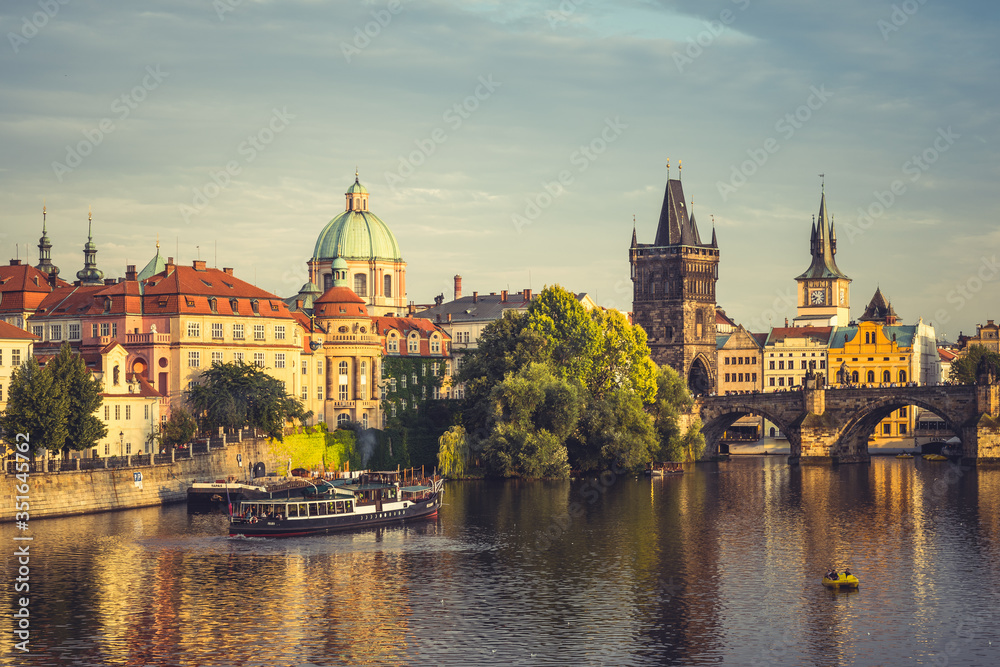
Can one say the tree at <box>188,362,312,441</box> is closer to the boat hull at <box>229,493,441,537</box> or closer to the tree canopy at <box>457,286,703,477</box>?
the tree canopy at <box>457,286,703,477</box>

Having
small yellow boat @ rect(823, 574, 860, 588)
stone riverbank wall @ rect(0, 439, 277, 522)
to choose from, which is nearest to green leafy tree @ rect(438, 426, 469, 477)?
stone riverbank wall @ rect(0, 439, 277, 522)

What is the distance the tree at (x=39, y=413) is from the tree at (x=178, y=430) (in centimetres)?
1455

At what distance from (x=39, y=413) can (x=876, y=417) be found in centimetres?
10324

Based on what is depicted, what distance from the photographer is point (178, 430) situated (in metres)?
118

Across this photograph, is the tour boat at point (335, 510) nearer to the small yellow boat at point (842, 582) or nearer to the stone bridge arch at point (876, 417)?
the small yellow boat at point (842, 582)

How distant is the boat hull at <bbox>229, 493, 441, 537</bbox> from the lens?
9506 cm

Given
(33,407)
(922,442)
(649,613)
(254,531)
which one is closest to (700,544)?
(649,613)

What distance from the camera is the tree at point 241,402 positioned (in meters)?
122

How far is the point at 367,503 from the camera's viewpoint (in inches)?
4031

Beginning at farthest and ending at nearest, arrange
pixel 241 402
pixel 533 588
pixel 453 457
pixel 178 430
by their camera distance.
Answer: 1. pixel 453 457
2. pixel 241 402
3. pixel 178 430
4. pixel 533 588

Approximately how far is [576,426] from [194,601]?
65691 millimetres

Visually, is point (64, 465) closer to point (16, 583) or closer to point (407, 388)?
point (16, 583)

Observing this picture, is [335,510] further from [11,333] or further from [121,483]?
[11,333]

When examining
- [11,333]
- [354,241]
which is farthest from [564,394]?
[354,241]
